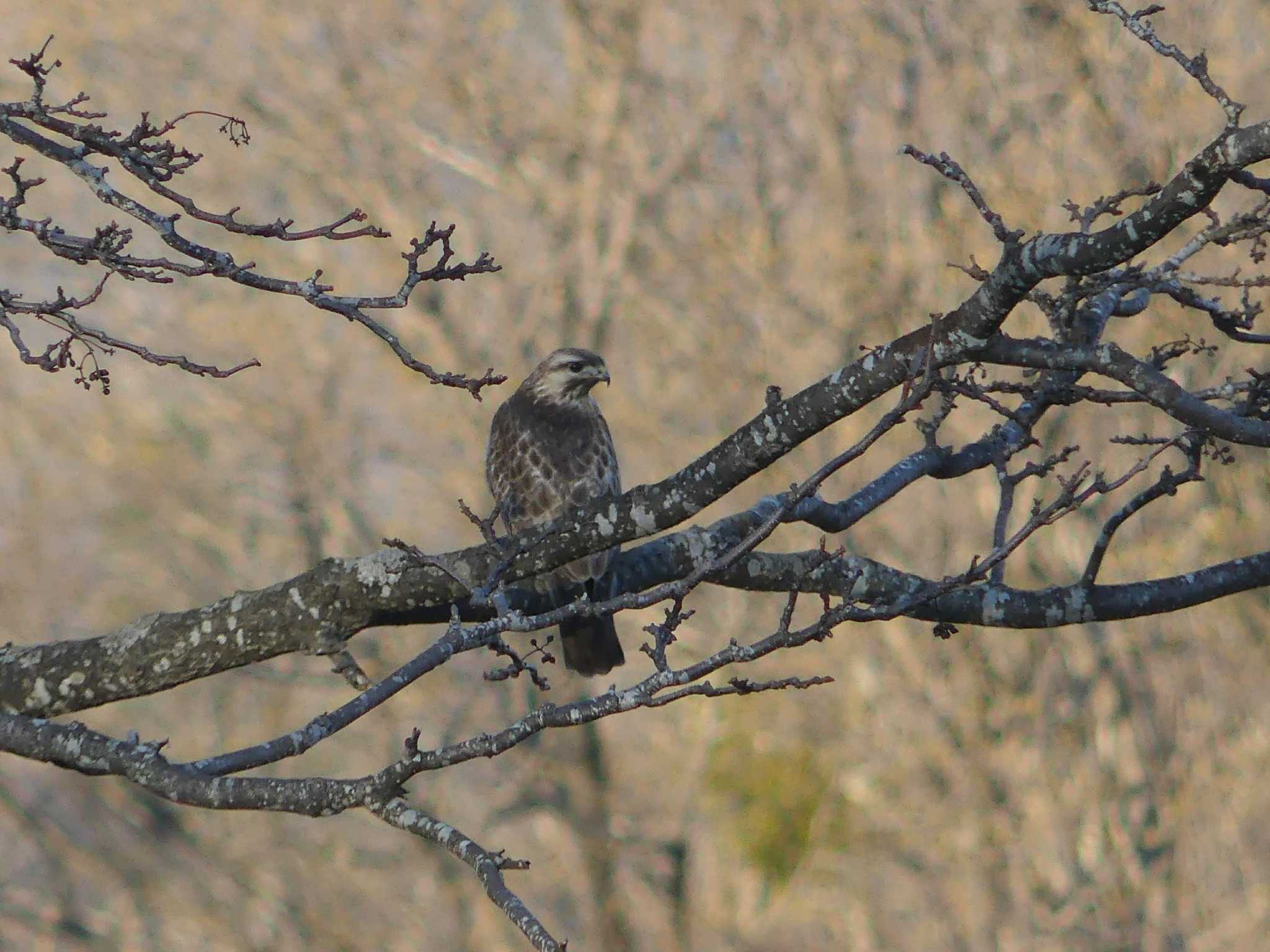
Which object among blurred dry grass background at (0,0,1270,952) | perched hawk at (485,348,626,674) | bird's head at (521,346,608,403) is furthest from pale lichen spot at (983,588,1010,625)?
blurred dry grass background at (0,0,1270,952)

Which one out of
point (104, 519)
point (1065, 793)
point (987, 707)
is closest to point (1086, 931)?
point (1065, 793)

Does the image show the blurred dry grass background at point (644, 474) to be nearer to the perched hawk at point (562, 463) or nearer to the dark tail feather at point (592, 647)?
the perched hawk at point (562, 463)

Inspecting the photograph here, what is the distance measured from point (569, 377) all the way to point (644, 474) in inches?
192

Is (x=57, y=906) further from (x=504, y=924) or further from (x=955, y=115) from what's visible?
(x=955, y=115)

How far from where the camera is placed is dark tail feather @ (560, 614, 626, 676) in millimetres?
5367

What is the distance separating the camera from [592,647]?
5.38 metres

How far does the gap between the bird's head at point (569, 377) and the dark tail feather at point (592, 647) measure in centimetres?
101

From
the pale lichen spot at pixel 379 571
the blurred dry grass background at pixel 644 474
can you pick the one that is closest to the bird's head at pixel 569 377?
the pale lichen spot at pixel 379 571

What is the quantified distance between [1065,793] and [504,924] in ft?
12.4

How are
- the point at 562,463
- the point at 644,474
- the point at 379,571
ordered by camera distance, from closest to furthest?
1. the point at 379,571
2. the point at 562,463
3. the point at 644,474

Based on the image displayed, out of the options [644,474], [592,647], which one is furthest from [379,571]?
[644,474]

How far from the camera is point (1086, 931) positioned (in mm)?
10617

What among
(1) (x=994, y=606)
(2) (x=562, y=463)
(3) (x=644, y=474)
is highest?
(3) (x=644, y=474)

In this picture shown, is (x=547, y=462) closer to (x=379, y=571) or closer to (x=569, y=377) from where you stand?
(x=569, y=377)
